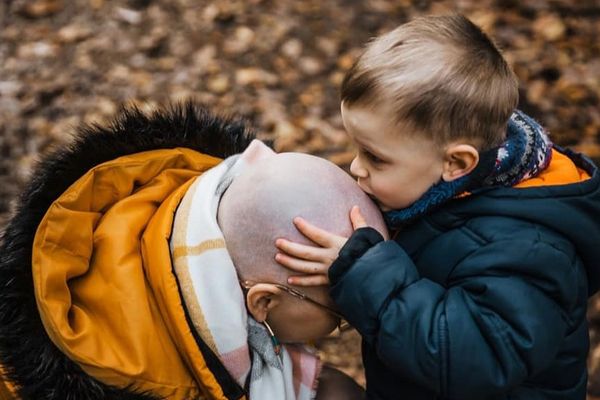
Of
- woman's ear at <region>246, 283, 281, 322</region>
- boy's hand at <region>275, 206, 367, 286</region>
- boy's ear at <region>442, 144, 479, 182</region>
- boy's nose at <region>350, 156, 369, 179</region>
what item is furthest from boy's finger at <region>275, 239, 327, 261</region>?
boy's ear at <region>442, 144, 479, 182</region>

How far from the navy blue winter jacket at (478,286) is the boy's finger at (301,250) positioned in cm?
5

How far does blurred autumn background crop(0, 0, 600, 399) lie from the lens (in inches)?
188

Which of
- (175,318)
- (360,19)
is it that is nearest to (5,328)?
(175,318)

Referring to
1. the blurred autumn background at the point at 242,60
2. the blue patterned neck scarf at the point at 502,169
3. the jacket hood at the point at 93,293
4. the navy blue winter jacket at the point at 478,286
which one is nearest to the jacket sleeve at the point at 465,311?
the navy blue winter jacket at the point at 478,286

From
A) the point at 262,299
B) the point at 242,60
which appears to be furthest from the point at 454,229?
the point at 242,60

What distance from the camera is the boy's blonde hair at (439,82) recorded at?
1836mm

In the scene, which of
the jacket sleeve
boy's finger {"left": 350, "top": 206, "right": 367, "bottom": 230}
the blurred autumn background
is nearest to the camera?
the jacket sleeve

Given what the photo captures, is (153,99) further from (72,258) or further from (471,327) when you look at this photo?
(471,327)

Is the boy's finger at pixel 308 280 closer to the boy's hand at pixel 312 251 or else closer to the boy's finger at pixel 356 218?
the boy's hand at pixel 312 251

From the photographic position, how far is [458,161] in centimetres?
194

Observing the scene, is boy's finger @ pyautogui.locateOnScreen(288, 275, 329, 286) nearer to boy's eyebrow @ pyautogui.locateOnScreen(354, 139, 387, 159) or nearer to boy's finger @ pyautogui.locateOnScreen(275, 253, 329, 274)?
boy's finger @ pyautogui.locateOnScreen(275, 253, 329, 274)

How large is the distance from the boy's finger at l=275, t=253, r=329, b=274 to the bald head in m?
0.02

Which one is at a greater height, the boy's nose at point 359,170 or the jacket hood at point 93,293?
the boy's nose at point 359,170

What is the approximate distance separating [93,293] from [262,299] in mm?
423
